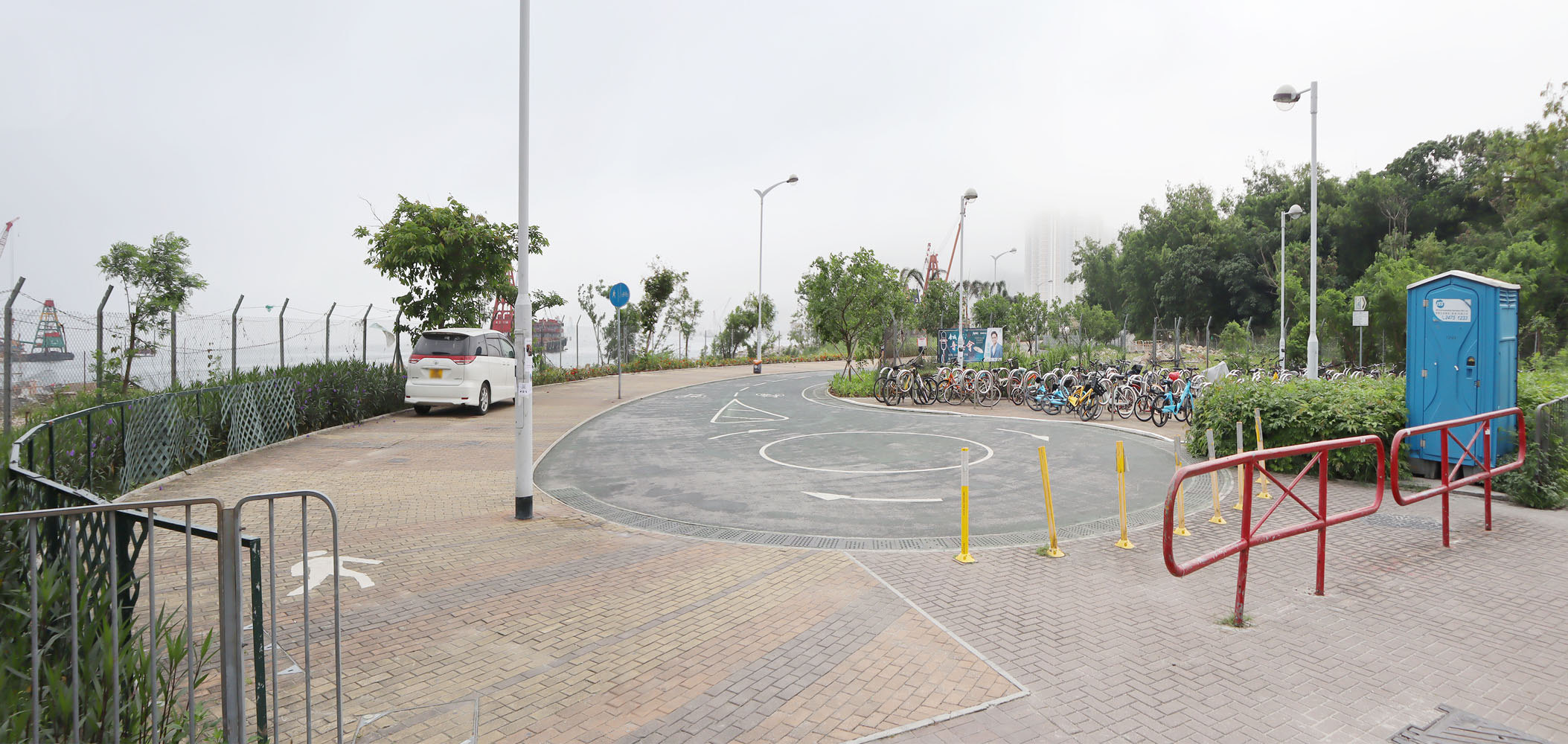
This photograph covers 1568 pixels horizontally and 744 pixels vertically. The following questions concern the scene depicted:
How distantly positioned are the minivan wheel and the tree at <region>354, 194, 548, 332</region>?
4073 millimetres

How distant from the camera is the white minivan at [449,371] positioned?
17250 mm

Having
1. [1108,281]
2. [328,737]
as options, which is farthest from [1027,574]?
[1108,281]

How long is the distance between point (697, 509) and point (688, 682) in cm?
442

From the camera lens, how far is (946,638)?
4.95 metres

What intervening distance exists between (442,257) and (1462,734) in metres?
21.4

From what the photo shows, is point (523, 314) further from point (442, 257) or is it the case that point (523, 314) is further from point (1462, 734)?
point (442, 257)

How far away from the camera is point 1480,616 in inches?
205

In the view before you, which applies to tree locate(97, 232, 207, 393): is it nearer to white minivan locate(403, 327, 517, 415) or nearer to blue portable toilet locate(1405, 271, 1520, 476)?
white minivan locate(403, 327, 517, 415)

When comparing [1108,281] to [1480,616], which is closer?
[1480,616]

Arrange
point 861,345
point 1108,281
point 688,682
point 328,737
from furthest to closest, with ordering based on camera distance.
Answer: point 1108,281 → point 861,345 → point 688,682 → point 328,737

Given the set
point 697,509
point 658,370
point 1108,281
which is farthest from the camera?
point 1108,281

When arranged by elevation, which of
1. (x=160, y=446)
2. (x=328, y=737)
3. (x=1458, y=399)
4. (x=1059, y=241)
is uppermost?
(x=1059, y=241)

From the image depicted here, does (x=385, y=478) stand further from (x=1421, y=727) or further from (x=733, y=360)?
(x=733, y=360)

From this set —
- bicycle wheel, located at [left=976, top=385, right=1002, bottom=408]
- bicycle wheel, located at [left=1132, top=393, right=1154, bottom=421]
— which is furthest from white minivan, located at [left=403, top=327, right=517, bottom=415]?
bicycle wheel, located at [left=1132, top=393, right=1154, bottom=421]
